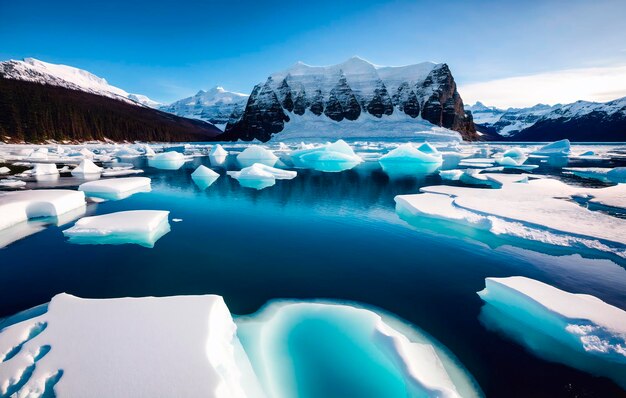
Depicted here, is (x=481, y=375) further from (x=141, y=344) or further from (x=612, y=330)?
(x=141, y=344)

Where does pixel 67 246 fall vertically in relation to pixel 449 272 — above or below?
above

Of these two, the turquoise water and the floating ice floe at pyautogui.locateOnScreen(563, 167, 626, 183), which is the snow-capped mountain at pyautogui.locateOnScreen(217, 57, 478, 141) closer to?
the floating ice floe at pyautogui.locateOnScreen(563, 167, 626, 183)

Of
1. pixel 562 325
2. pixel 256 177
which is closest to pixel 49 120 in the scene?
pixel 256 177

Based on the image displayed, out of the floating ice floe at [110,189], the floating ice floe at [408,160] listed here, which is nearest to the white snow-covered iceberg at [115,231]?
the floating ice floe at [110,189]

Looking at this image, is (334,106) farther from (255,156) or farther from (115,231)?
(115,231)

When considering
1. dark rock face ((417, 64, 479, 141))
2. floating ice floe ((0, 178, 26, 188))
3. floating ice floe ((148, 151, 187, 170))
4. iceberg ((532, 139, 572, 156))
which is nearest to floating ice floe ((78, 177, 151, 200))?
floating ice floe ((0, 178, 26, 188))

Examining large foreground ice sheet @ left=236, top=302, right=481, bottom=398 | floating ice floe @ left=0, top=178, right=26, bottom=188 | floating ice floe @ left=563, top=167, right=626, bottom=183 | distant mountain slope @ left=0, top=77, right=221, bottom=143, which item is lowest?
floating ice floe @ left=563, top=167, right=626, bottom=183

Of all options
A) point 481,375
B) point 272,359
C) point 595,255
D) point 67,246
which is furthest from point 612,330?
point 67,246
